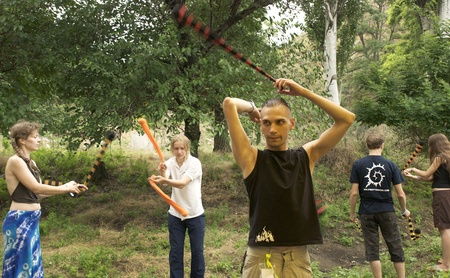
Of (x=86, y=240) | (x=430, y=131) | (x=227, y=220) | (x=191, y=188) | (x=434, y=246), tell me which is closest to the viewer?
(x=191, y=188)

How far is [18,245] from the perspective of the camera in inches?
153

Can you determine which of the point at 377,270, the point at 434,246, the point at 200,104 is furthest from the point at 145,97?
the point at 434,246

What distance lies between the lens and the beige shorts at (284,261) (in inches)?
96.9

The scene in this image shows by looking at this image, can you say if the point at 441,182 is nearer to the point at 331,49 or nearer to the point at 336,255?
the point at 336,255

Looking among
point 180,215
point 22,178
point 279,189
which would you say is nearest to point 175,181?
point 180,215

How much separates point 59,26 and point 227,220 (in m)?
5.05

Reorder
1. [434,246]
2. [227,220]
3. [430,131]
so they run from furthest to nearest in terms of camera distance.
A: [430,131] < [227,220] < [434,246]

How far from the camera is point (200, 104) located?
759 centimetres

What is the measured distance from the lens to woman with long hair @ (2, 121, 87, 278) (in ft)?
12.7

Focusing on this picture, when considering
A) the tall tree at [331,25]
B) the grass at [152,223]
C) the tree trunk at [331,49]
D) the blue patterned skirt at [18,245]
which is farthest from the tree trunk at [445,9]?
the blue patterned skirt at [18,245]

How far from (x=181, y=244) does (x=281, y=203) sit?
2.39 metres

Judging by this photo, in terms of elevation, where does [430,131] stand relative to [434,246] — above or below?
above

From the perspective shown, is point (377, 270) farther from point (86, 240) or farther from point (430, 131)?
point (430, 131)

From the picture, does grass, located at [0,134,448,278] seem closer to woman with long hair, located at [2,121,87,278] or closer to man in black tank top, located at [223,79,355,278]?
woman with long hair, located at [2,121,87,278]
